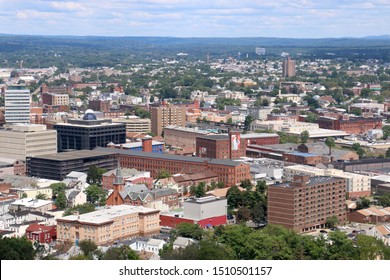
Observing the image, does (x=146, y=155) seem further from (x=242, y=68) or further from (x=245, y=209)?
(x=242, y=68)

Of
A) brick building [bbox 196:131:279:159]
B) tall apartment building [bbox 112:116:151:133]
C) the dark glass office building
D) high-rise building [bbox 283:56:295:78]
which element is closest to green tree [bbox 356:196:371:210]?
brick building [bbox 196:131:279:159]

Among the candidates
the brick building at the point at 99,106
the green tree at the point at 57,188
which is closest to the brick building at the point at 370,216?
the green tree at the point at 57,188

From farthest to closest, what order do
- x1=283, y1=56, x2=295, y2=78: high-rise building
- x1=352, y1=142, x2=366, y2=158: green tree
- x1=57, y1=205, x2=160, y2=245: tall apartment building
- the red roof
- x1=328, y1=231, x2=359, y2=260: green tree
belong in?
x1=283, y1=56, x2=295, y2=78: high-rise building, x1=352, y1=142, x2=366, y2=158: green tree, the red roof, x1=57, y1=205, x2=160, y2=245: tall apartment building, x1=328, y1=231, x2=359, y2=260: green tree

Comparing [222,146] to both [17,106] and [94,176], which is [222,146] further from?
[17,106]

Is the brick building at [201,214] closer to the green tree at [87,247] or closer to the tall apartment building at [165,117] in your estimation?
the green tree at [87,247]

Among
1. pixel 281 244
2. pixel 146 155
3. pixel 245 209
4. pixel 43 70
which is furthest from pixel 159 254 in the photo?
pixel 43 70

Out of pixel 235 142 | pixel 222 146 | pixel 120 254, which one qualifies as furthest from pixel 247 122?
pixel 120 254

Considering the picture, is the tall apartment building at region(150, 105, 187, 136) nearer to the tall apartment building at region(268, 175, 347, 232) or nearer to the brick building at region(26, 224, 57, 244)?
the tall apartment building at region(268, 175, 347, 232)
